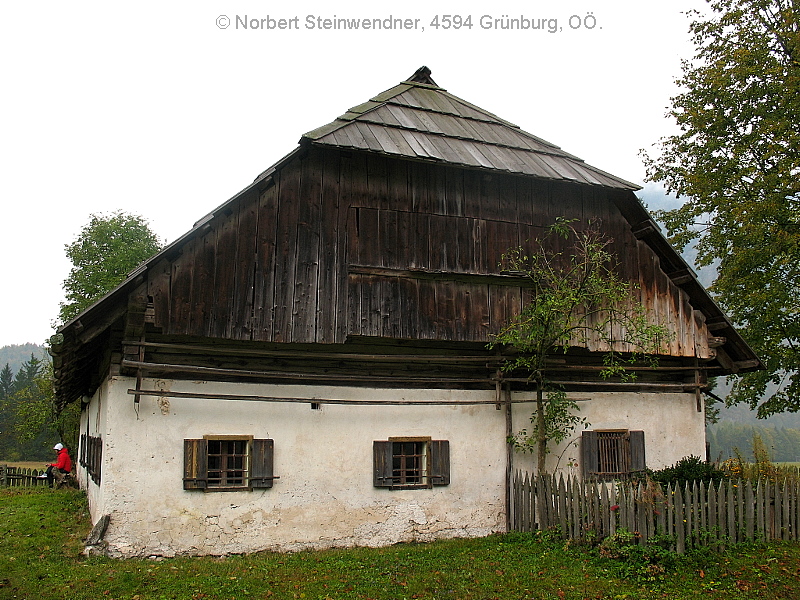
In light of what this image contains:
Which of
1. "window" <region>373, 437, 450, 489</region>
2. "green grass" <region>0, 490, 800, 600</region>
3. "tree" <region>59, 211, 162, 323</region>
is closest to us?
"green grass" <region>0, 490, 800, 600</region>

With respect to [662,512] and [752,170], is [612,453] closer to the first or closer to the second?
[662,512]

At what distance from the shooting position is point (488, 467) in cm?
1220

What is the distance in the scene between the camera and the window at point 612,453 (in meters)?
12.9

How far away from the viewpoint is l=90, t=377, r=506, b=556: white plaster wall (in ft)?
32.6

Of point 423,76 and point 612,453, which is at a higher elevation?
point 423,76

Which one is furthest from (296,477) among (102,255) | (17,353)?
(17,353)

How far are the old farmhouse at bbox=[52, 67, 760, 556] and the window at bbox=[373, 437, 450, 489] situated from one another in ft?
0.13

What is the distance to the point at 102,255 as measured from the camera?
30391 millimetres

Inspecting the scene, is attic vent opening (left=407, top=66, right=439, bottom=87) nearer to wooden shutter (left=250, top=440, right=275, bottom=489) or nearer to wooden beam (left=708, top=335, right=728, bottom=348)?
wooden beam (left=708, top=335, right=728, bottom=348)

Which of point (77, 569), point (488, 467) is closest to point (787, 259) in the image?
point (488, 467)

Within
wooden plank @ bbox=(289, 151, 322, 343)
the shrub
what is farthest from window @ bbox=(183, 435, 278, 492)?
the shrub

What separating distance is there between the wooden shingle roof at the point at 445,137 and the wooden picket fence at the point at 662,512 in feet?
18.6

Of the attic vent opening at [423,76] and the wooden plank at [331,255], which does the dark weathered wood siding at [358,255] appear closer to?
the wooden plank at [331,255]

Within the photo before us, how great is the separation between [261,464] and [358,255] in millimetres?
3727
